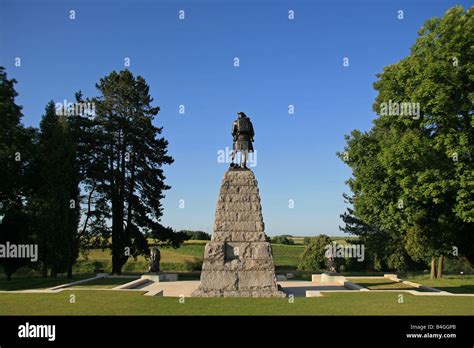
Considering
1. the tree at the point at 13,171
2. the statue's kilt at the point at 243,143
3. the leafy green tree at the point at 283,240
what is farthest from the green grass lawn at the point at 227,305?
Result: the leafy green tree at the point at 283,240

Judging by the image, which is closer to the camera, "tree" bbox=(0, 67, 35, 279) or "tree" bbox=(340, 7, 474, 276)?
"tree" bbox=(340, 7, 474, 276)

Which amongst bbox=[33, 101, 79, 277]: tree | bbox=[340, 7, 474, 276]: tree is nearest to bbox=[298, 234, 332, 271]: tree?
bbox=[340, 7, 474, 276]: tree

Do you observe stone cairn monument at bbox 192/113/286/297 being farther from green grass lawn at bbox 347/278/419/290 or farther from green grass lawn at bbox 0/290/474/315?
green grass lawn at bbox 347/278/419/290

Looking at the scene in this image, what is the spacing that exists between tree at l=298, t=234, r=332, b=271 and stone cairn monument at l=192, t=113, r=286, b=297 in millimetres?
20097

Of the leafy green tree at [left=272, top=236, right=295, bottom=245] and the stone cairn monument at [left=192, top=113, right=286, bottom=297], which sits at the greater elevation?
the stone cairn monument at [left=192, top=113, right=286, bottom=297]

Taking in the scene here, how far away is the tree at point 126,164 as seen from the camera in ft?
103

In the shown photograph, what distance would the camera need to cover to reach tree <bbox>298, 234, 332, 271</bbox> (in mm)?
36656

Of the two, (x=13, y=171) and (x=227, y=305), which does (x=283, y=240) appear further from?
(x=227, y=305)

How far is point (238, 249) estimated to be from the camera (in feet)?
56.7

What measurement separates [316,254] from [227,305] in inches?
939

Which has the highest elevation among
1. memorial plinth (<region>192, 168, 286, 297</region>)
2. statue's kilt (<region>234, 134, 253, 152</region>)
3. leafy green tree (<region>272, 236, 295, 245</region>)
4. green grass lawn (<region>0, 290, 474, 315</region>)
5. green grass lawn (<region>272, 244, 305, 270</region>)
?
statue's kilt (<region>234, 134, 253, 152</region>)

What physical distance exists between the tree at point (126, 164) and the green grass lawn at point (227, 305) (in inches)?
587
